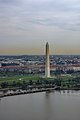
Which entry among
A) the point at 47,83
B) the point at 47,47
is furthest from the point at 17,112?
the point at 47,47

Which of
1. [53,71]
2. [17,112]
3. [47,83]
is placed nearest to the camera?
[17,112]

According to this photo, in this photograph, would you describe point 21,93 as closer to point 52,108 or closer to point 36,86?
point 36,86

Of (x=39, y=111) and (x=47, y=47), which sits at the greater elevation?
(x=47, y=47)

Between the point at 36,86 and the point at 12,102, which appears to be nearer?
the point at 12,102

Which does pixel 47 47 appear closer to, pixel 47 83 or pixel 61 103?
pixel 47 83

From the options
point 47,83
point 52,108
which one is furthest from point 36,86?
point 52,108

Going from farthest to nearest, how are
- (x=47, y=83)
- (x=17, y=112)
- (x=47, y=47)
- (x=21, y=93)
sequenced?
1. (x=47, y=47)
2. (x=47, y=83)
3. (x=21, y=93)
4. (x=17, y=112)
